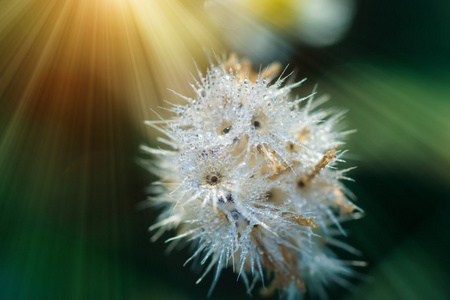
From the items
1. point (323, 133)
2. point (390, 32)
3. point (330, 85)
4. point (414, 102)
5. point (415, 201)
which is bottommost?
point (415, 201)

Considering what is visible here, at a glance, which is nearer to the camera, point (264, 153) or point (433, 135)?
point (264, 153)

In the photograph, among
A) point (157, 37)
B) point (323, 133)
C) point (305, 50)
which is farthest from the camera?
point (305, 50)

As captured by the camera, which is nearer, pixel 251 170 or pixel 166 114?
pixel 251 170

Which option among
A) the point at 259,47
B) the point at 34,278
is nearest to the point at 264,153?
the point at 259,47

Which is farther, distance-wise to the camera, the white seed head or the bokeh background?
the bokeh background

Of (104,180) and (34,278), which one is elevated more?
(104,180)

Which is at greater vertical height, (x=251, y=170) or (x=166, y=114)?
(x=166, y=114)

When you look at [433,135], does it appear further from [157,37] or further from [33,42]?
[33,42]

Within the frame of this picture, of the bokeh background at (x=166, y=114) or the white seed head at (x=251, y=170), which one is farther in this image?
the bokeh background at (x=166, y=114)
